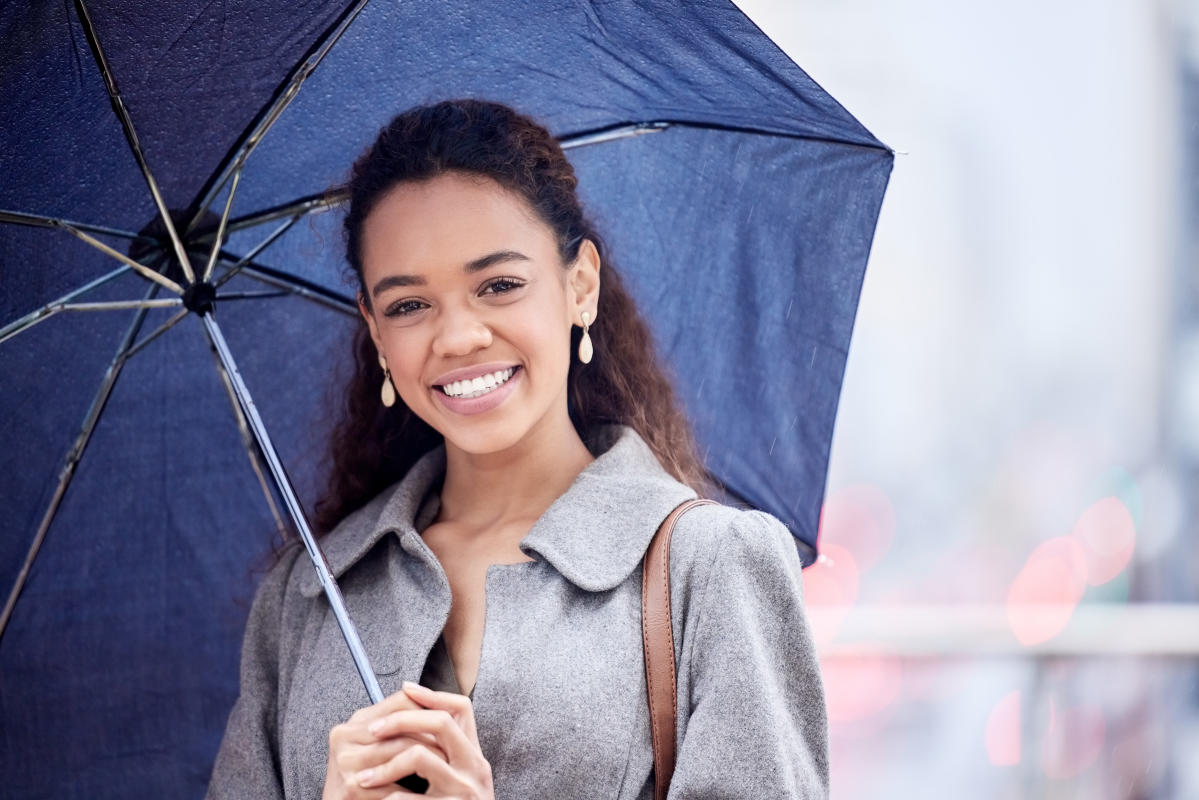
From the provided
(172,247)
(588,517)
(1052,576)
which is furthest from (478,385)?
(1052,576)

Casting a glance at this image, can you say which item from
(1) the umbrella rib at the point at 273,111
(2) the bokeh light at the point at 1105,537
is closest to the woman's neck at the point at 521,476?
(1) the umbrella rib at the point at 273,111

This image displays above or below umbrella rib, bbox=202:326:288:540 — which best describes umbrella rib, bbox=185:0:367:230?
above

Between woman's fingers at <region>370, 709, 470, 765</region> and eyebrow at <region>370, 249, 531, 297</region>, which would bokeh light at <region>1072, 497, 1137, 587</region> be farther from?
woman's fingers at <region>370, 709, 470, 765</region>

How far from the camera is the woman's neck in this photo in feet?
7.11

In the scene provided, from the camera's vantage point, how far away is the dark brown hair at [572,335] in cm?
208

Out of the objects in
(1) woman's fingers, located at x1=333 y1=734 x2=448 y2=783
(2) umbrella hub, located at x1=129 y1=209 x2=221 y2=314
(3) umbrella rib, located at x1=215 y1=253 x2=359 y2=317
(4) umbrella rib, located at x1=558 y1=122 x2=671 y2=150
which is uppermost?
(4) umbrella rib, located at x1=558 y1=122 x2=671 y2=150

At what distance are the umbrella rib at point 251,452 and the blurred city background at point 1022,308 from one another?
4863 millimetres

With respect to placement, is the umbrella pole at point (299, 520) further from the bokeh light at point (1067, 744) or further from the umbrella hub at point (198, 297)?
the bokeh light at point (1067, 744)

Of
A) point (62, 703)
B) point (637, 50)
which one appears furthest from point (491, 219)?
point (62, 703)

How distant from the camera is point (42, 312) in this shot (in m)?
2.06

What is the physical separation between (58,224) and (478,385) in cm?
67

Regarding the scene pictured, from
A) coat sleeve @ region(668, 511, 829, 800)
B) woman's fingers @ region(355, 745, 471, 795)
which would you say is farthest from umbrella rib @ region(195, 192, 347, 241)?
woman's fingers @ region(355, 745, 471, 795)

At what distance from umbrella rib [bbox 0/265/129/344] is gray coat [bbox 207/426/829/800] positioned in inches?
22.0

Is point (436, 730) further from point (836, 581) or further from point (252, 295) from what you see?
point (836, 581)
